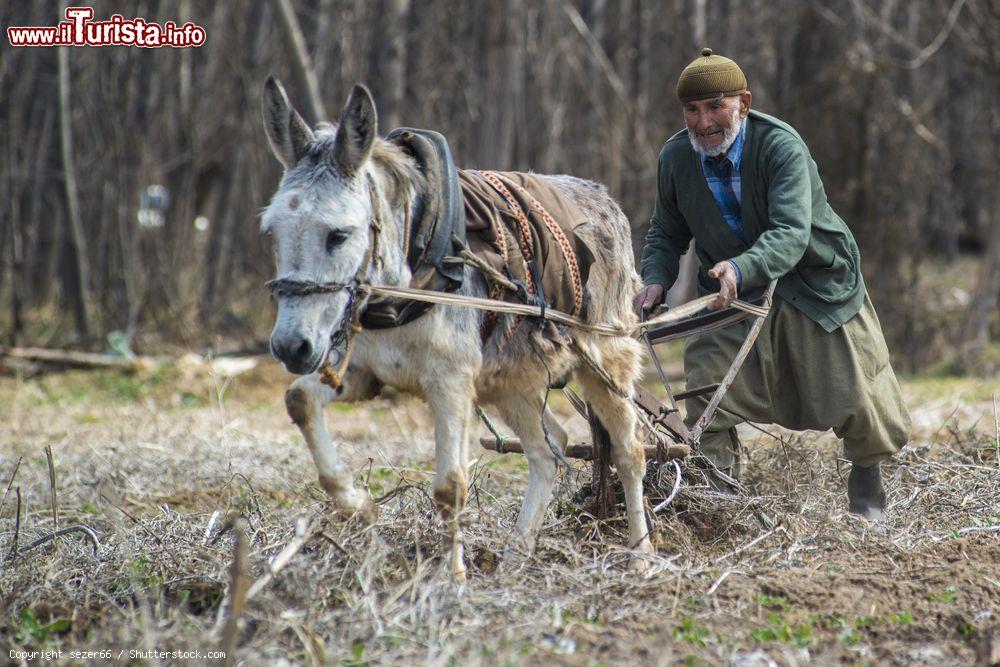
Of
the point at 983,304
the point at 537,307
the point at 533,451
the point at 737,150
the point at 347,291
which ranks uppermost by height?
the point at 737,150

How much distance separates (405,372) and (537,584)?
2.80 ft

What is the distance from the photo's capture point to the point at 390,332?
12.5 ft

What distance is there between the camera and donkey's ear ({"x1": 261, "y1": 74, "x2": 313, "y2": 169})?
3.62 metres

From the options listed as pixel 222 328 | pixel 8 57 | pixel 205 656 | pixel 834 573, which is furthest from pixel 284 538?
pixel 8 57

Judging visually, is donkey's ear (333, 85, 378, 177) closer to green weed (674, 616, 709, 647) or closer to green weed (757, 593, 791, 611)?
green weed (674, 616, 709, 647)

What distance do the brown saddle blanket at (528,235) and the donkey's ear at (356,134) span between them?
2.03ft

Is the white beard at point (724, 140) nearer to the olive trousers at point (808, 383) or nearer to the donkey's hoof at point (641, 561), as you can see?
the olive trousers at point (808, 383)

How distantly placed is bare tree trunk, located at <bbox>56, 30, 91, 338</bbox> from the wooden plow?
7.36m

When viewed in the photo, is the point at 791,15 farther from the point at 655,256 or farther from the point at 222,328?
the point at 655,256

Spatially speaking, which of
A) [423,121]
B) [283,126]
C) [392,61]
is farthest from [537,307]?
[423,121]

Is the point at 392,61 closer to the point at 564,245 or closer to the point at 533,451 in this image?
the point at 533,451

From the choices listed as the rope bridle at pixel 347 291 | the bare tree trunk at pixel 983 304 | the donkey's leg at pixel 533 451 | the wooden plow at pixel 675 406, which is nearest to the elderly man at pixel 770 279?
the wooden plow at pixel 675 406

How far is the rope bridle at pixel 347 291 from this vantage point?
3412mm

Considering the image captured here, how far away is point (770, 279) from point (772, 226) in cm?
27
